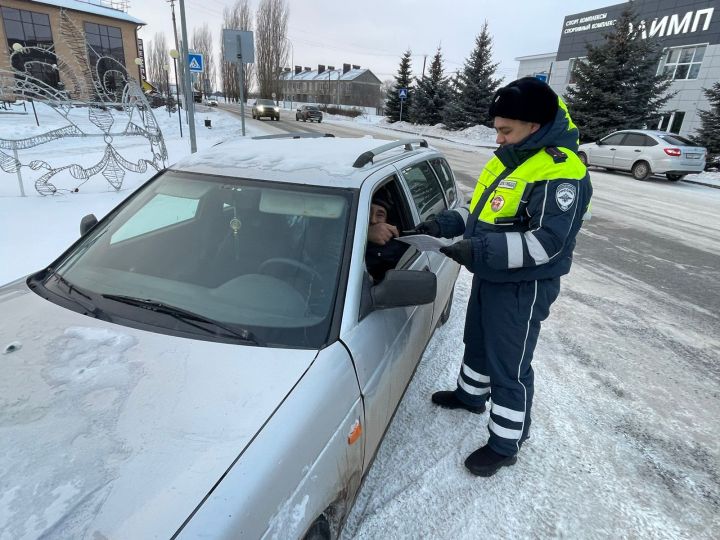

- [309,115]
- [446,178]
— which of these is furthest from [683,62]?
[446,178]

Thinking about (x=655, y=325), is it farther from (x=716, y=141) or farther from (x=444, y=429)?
(x=716, y=141)

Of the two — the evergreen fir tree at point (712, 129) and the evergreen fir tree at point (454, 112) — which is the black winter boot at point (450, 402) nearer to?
the evergreen fir tree at point (712, 129)

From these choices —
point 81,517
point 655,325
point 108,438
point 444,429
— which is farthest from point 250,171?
point 655,325

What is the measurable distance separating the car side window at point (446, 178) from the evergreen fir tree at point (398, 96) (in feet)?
114

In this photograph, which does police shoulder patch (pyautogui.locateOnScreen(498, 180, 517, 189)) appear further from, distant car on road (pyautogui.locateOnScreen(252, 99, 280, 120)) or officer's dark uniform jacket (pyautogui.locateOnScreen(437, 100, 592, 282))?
distant car on road (pyautogui.locateOnScreen(252, 99, 280, 120))

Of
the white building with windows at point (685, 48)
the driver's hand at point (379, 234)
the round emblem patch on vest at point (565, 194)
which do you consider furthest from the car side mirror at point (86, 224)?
the white building with windows at point (685, 48)

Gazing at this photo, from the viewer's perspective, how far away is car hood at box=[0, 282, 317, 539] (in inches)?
40.3

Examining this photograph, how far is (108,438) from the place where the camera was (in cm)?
120

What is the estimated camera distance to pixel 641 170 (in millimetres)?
13734

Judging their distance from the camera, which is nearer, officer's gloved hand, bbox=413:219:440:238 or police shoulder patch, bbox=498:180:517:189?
police shoulder patch, bbox=498:180:517:189

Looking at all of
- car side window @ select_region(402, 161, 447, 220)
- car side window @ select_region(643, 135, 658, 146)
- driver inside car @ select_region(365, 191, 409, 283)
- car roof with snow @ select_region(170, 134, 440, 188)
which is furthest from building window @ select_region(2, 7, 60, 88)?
driver inside car @ select_region(365, 191, 409, 283)

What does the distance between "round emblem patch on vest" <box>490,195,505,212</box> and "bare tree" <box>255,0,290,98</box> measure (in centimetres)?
5697

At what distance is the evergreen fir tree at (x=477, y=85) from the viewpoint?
28578mm

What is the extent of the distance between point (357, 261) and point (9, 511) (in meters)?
1.31
